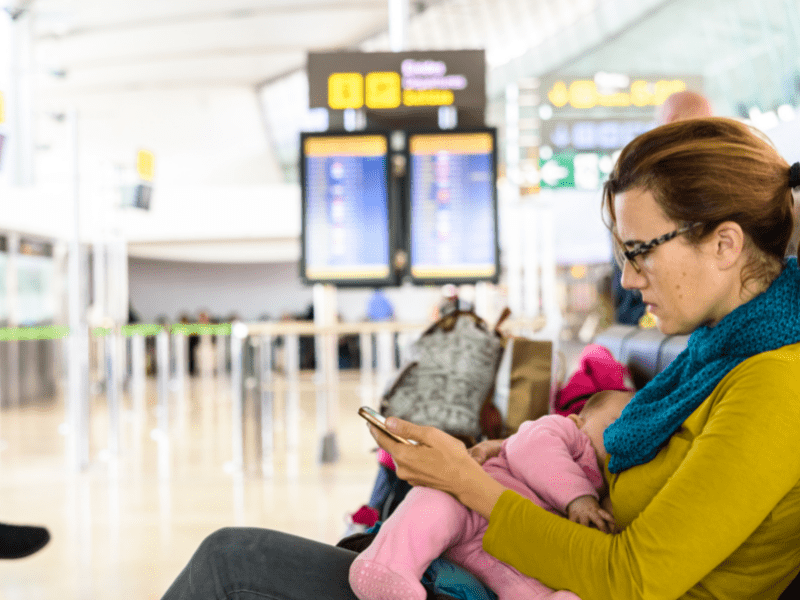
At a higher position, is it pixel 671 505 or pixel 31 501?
pixel 671 505

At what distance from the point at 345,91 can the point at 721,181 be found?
11.8 feet

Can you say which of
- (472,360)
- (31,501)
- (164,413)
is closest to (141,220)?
(164,413)

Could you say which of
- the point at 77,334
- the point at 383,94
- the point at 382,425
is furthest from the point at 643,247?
the point at 77,334

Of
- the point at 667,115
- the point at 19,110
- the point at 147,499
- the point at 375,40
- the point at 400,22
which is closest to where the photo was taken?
the point at 667,115

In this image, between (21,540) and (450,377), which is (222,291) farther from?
(450,377)

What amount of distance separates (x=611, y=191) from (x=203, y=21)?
1469 centimetres

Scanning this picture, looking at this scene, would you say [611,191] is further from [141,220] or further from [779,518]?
[141,220]

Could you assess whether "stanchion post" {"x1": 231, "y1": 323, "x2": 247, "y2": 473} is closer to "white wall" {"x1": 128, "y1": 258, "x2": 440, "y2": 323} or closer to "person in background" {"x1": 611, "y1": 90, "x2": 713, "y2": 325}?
"person in background" {"x1": 611, "y1": 90, "x2": 713, "y2": 325}

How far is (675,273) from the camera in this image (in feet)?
3.67

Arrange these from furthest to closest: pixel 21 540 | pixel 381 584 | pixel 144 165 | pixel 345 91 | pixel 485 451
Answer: pixel 144 165
pixel 345 91
pixel 21 540
pixel 485 451
pixel 381 584

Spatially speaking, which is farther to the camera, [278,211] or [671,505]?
[278,211]

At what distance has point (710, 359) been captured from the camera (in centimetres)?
112

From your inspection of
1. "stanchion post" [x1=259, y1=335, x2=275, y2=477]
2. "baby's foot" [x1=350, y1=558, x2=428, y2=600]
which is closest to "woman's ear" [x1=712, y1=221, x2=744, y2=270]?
"baby's foot" [x1=350, y1=558, x2=428, y2=600]

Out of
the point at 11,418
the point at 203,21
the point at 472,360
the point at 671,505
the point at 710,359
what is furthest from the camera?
the point at 203,21
